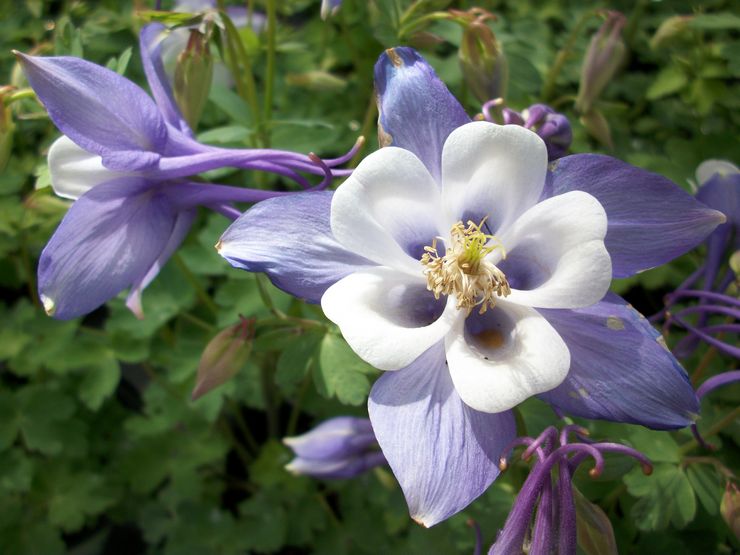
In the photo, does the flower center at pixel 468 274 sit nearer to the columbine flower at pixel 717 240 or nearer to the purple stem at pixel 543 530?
the purple stem at pixel 543 530

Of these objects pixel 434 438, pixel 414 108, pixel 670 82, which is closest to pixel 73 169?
pixel 414 108

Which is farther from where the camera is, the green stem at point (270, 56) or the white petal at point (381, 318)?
the green stem at point (270, 56)

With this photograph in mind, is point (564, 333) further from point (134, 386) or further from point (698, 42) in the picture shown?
point (134, 386)

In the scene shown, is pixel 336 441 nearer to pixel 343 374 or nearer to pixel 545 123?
pixel 343 374

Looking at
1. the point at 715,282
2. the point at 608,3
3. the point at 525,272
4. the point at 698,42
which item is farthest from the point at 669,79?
the point at 525,272

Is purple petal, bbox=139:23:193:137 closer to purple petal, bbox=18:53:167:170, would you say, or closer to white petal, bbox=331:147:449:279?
purple petal, bbox=18:53:167:170

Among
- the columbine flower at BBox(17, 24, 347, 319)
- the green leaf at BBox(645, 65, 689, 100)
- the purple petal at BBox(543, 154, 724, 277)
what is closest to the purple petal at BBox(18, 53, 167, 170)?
the columbine flower at BBox(17, 24, 347, 319)

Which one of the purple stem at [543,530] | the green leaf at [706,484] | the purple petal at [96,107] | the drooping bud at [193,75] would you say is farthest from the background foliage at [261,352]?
the purple stem at [543,530]
